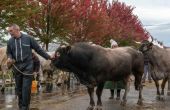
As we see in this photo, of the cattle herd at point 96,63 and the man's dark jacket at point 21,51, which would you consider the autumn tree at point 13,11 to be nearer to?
the cattle herd at point 96,63

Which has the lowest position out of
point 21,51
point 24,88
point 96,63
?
point 24,88

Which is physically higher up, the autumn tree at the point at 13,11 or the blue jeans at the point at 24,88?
the autumn tree at the point at 13,11

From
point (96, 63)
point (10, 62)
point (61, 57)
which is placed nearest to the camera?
point (10, 62)

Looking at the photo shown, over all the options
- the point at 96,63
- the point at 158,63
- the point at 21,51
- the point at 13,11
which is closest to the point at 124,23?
the point at 13,11

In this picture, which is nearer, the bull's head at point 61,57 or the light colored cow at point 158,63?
the bull's head at point 61,57

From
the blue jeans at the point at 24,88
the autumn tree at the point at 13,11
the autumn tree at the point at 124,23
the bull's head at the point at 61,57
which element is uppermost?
the autumn tree at the point at 124,23

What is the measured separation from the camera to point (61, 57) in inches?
540

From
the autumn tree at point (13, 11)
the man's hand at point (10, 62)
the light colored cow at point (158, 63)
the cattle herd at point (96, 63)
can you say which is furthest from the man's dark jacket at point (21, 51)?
the autumn tree at point (13, 11)

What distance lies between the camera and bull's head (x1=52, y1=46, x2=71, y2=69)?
13648 mm

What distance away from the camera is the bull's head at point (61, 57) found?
1365 cm

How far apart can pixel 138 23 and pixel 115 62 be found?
35.0m

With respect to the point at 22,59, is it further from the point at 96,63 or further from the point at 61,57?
the point at 96,63

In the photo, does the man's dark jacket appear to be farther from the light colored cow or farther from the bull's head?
the light colored cow

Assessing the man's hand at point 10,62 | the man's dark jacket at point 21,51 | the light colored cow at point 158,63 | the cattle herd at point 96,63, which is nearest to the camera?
the man's hand at point 10,62
